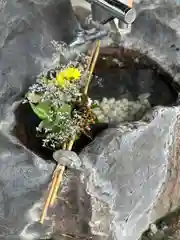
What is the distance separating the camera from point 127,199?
1.15 m

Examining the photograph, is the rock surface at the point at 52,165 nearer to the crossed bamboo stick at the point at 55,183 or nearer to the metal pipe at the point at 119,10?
the crossed bamboo stick at the point at 55,183

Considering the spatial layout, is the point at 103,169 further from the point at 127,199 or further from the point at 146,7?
the point at 146,7

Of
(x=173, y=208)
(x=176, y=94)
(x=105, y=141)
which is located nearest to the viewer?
(x=105, y=141)

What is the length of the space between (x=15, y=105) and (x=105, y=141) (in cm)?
22

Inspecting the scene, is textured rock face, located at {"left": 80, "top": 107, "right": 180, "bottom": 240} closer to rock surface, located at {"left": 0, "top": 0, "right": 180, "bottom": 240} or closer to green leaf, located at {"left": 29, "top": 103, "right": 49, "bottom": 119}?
rock surface, located at {"left": 0, "top": 0, "right": 180, "bottom": 240}

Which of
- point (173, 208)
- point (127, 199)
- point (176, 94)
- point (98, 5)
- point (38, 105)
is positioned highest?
point (98, 5)

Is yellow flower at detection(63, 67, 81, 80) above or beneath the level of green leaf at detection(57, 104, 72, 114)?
above

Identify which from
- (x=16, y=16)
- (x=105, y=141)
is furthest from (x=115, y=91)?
(x=16, y=16)

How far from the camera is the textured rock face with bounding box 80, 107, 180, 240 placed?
107 cm

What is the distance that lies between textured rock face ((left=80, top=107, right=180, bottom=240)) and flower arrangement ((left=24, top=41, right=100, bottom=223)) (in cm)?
5

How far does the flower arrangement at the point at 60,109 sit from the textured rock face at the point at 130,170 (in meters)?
0.05

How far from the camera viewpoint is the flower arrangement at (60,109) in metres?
1.09

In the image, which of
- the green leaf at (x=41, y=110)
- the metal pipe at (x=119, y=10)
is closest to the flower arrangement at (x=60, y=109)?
the green leaf at (x=41, y=110)

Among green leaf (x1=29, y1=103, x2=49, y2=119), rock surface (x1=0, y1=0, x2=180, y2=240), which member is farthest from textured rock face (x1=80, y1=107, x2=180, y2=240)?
green leaf (x1=29, y1=103, x2=49, y2=119)
